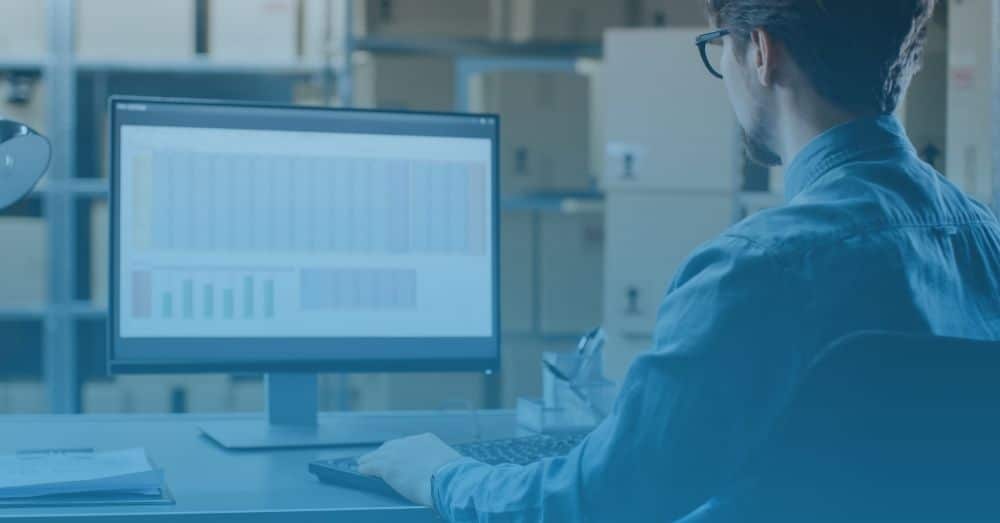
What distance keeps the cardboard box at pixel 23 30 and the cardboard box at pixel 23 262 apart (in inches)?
19.1

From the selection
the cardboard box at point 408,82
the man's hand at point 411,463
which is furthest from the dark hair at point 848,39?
the cardboard box at point 408,82

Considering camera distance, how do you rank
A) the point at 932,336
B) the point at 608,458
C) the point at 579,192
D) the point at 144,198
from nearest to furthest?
the point at 932,336 < the point at 608,458 < the point at 144,198 < the point at 579,192

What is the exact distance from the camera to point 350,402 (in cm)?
393

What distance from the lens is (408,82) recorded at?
3883mm

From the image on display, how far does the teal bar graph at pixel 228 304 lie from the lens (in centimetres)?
160

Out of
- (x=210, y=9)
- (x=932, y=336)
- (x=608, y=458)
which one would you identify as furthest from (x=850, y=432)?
(x=210, y=9)

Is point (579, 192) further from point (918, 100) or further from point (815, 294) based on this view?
point (815, 294)

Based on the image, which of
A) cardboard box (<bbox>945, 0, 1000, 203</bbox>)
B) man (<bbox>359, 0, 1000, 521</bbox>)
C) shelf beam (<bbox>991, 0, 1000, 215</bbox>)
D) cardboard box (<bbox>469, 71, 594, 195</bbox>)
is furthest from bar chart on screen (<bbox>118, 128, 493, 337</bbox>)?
cardboard box (<bbox>469, 71, 594, 195</bbox>)

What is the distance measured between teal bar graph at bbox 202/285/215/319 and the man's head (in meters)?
0.76

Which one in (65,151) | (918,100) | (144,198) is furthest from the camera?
(65,151)

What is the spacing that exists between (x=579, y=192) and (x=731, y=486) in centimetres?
317

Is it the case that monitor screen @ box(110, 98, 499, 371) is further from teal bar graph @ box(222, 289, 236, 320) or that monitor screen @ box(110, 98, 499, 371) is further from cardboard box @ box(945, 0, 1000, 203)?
cardboard box @ box(945, 0, 1000, 203)

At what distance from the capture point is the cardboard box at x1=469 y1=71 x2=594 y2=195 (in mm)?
3939

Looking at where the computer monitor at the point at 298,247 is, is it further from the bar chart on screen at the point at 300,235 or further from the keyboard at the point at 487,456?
the keyboard at the point at 487,456
